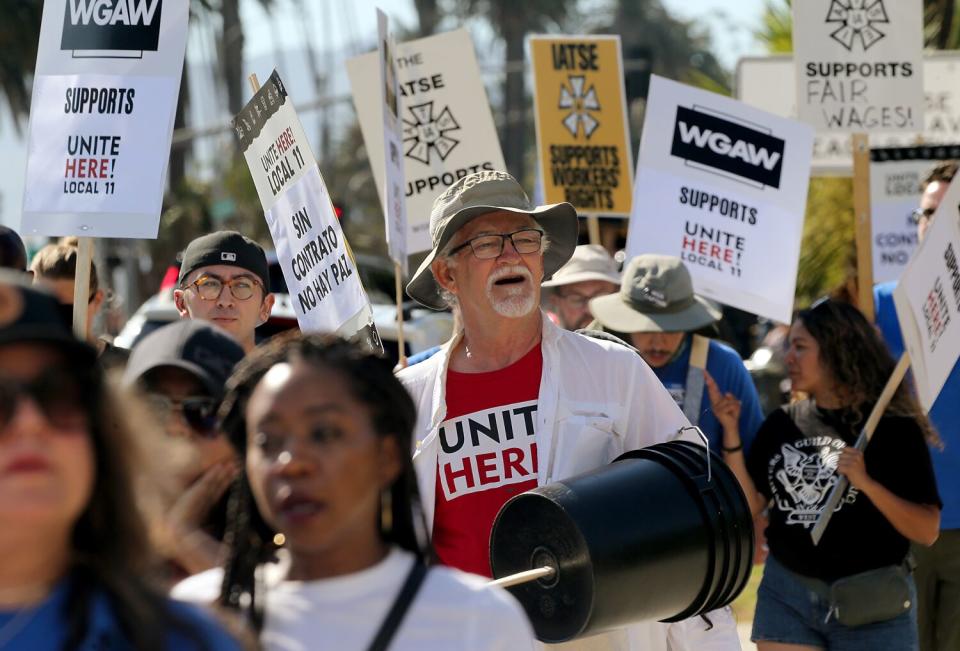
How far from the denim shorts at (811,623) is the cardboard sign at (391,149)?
5.84 feet

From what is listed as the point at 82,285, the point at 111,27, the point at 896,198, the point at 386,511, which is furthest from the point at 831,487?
the point at 896,198

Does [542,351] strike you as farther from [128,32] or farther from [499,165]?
[499,165]

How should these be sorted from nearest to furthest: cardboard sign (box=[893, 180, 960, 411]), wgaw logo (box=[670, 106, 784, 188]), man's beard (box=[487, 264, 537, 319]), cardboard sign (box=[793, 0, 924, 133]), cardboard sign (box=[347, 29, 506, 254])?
man's beard (box=[487, 264, 537, 319])
cardboard sign (box=[893, 180, 960, 411])
wgaw logo (box=[670, 106, 784, 188])
cardboard sign (box=[793, 0, 924, 133])
cardboard sign (box=[347, 29, 506, 254])

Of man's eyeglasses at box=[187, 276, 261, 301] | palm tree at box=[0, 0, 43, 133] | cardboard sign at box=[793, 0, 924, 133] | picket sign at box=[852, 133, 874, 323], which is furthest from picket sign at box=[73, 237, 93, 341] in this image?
palm tree at box=[0, 0, 43, 133]

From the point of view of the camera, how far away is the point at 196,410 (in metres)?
3.11

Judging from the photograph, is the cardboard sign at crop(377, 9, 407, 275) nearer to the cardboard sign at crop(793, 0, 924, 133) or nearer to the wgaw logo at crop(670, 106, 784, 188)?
the wgaw logo at crop(670, 106, 784, 188)

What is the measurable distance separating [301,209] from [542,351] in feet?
4.79

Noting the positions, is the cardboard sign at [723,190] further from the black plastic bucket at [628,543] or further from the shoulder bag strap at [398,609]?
the shoulder bag strap at [398,609]

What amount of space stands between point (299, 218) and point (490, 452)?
1598 mm

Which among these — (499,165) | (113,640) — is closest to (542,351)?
(113,640)

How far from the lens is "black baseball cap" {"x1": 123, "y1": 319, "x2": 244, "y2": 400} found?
3082 mm

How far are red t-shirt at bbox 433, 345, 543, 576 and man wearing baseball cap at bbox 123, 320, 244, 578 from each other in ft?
4.78

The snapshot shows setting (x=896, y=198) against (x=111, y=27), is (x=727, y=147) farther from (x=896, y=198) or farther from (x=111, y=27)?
(x=111, y=27)

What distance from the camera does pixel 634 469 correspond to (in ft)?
13.2
